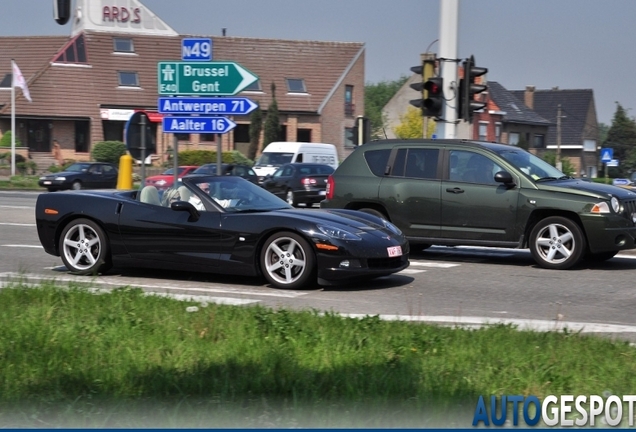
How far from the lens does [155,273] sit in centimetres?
1182

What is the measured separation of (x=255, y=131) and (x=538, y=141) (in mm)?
34720

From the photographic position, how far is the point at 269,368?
19.4 ft

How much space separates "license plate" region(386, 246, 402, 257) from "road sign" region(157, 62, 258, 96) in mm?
7756

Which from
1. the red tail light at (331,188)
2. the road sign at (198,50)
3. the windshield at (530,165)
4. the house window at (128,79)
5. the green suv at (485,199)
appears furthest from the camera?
the house window at (128,79)

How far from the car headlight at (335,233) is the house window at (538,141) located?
3060 inches

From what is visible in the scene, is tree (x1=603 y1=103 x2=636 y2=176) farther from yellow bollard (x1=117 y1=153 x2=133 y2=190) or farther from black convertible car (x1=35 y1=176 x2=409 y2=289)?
black convertible car (x1=35 y1=176 x2=409 y2=289)

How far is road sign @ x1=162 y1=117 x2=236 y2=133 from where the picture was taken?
1759 cm

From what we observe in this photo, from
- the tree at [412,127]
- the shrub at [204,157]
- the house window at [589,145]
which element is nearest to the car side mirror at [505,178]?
the shrub at [204,157]

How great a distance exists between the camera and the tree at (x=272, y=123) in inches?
2335

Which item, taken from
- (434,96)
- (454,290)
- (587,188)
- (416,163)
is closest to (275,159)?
(434,96)

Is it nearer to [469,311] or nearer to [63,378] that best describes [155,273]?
[469,311]

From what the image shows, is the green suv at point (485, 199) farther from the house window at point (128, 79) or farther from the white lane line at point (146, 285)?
the house window at point (128, 79)

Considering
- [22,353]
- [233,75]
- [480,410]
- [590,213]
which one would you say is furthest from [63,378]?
[233,75]

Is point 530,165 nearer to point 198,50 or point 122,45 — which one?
point 198,50
